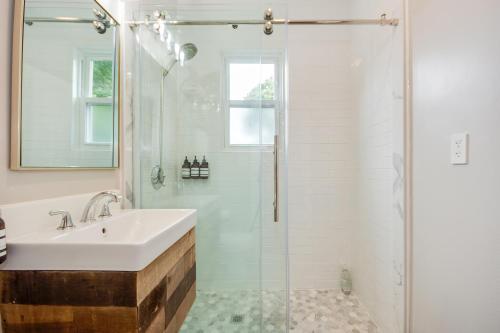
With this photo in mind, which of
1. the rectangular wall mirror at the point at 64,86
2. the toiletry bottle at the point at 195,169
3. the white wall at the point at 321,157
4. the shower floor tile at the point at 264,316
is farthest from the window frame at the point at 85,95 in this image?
the white wall at the point at 321,157

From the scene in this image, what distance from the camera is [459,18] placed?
0.96m

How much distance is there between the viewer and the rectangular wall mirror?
896 millimetres

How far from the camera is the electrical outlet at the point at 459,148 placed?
92 centimetres

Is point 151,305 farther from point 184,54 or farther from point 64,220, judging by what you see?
point 184,54

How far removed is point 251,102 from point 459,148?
1.29 m

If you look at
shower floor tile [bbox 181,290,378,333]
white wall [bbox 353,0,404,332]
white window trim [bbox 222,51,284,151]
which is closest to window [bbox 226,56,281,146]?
white window trim [bbox 222,51,284,151]

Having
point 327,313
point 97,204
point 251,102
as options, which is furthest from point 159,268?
point 327,313

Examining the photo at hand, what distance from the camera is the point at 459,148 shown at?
956 mm

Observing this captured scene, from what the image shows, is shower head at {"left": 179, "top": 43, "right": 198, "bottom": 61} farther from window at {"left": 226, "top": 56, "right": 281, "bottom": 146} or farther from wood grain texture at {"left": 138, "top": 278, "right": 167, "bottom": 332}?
wood grain texture at {"left": 138, "top": 278, "right": 167, "bottom": 332}

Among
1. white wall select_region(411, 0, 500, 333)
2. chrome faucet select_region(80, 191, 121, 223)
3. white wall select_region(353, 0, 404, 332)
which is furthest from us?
white wall select_region(353, 0, 404, 332)

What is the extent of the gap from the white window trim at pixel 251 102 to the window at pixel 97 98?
31.3 inches

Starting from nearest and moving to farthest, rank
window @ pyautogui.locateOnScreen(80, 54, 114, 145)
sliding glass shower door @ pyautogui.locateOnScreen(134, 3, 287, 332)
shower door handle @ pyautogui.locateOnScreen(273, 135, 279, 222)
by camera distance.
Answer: window @ pyautogui.locateOnScreen(80, 54, 114, 145), shower door handle @ pyautogui.locateOnScreen(273, 135, 279, 222), sliding glass shower door @ pyautogui.locateOnScreen(134, 3, 287, 332)

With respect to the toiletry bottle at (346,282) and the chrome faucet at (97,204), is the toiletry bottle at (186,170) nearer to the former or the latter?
the chrome faucet at (97,204)

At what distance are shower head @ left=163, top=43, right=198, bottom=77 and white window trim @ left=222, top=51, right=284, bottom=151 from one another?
0.25m
